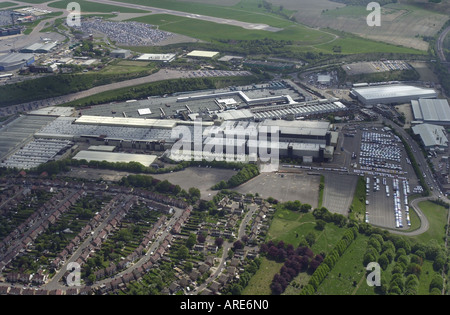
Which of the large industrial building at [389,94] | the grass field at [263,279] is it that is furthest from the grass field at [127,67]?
the grass field at [263,279]

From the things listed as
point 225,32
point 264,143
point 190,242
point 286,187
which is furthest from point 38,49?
point 190,242

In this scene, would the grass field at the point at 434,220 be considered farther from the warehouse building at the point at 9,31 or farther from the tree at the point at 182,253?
the warehouse building at the point at 9,31

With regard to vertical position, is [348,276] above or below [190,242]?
below

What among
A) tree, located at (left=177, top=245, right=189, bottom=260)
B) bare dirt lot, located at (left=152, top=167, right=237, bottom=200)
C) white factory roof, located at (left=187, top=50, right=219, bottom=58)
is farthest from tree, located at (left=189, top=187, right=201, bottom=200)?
white factory roof, located at (left=187, top=50, right=219, bottom=58)

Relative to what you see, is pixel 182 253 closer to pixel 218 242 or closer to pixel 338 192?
pixel 218 242

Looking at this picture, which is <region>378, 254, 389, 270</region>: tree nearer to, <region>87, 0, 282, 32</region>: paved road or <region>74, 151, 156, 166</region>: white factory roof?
<region>74, 151, 156, 166</region>: white factory roof

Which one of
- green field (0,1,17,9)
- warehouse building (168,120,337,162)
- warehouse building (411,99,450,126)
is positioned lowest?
warehouse building (168,120,337,162)
